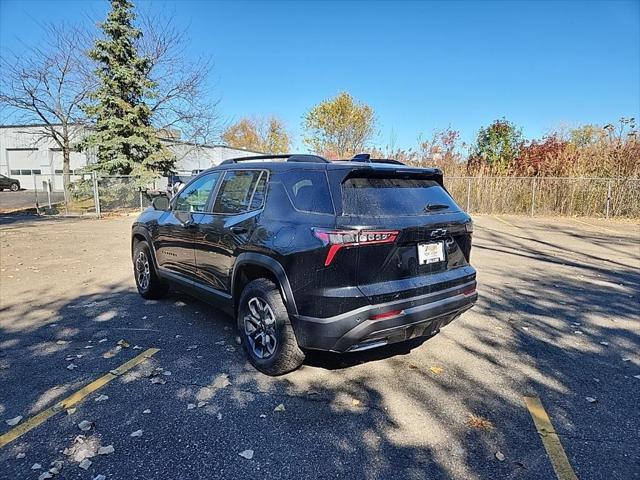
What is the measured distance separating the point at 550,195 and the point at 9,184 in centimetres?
3655

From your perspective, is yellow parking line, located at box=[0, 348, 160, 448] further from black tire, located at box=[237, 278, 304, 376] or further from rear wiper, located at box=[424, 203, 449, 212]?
rear wiper, located at box=[424, 203, 449, 212]

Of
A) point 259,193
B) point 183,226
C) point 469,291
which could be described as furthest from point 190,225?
point 469,291

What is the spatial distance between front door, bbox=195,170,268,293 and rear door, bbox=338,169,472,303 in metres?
0.91

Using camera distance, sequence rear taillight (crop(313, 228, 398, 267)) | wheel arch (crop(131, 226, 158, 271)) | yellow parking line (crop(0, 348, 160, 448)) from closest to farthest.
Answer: yellow parking line (crop(0, 348, 160, 448)) < rear taillight (crop(313, 228, 398, 267)) < wheel arch (crop(131, 226, 158, 271))

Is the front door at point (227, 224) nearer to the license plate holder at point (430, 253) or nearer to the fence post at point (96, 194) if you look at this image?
the license plate holder at point (430, 253)

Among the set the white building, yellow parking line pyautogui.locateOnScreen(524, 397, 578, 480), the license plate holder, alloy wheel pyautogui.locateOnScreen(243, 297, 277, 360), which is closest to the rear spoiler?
the license plate holder

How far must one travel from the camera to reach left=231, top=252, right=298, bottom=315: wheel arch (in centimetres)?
304

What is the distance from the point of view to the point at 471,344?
160 inches

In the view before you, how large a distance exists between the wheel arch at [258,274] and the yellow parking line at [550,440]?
5.87 feet

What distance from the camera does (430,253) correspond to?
10.5 feet

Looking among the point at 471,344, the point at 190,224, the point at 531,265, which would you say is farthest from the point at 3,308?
the point at 531,265

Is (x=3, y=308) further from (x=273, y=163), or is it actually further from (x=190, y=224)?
(x=273, y=163)

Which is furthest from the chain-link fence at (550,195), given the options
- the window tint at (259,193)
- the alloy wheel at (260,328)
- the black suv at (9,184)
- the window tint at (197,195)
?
the black suv at (9,184)

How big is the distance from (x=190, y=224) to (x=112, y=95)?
16.9 meters
